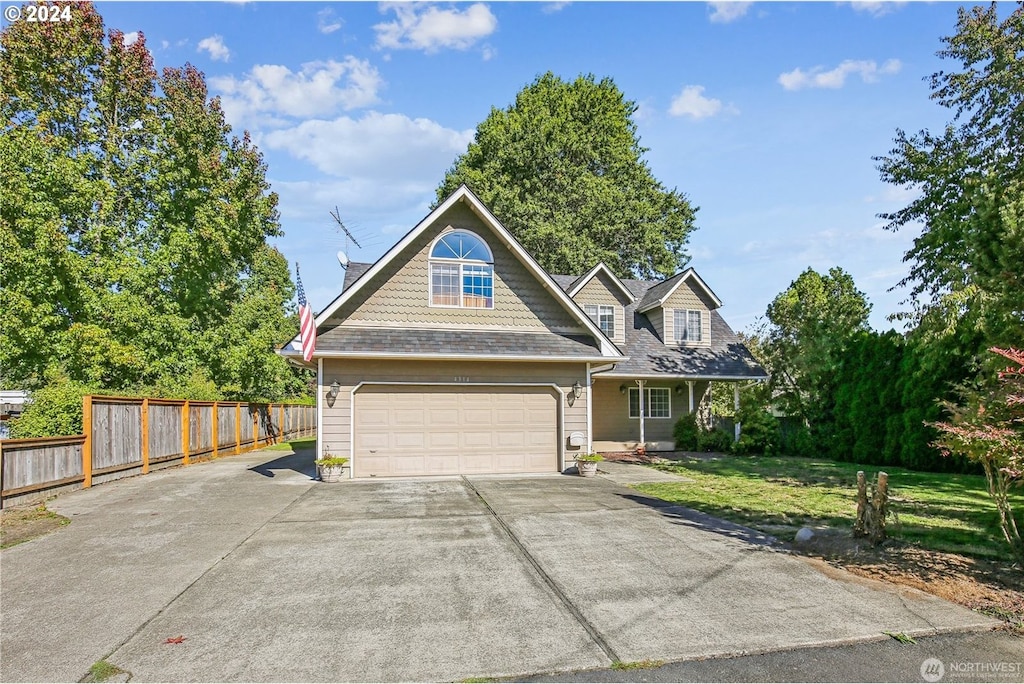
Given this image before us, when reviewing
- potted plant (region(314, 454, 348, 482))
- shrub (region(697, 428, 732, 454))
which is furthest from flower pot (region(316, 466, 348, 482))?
shrub (region(697, 428, 732, 454))

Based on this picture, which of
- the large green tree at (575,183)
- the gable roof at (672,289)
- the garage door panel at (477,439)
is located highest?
the large green tree at (575,183)

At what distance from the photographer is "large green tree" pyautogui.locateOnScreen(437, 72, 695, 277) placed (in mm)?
33781

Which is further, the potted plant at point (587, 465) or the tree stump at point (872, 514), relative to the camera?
the potted plant at point (587, 465)

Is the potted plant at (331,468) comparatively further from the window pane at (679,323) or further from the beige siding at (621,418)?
the window pane at (679,323)

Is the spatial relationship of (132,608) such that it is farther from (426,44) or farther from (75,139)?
(75,139)

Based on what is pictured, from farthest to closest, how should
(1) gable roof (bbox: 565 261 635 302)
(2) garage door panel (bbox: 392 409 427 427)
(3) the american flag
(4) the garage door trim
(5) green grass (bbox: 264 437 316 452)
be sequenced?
(5) green grass (bbox: 264 437 316 452) → (1) gable roof (bbox: 565 261 635 302) → (2) garage door panel (bbox: 392 409 427 427) → (4) the garage door trim → (3) the american flag

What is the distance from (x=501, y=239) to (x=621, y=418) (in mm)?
9184

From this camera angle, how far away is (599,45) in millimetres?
12148

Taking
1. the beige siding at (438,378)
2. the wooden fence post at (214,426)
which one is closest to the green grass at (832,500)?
the beige siding at (438,378)

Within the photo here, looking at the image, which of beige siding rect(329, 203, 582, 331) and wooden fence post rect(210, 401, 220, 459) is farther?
wooden fence post rect(210, 401, 220, 459)

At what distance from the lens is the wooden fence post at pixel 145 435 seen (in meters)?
13.8

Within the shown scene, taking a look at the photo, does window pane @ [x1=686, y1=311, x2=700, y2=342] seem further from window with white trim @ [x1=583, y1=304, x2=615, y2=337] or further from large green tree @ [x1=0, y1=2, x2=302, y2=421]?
large green tree @ [x1=0, y1=2, x2=302, y2=421]

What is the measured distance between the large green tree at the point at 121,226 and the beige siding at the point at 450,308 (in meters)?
8.46

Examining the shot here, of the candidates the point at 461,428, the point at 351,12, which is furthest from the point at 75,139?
the point at 461,428
